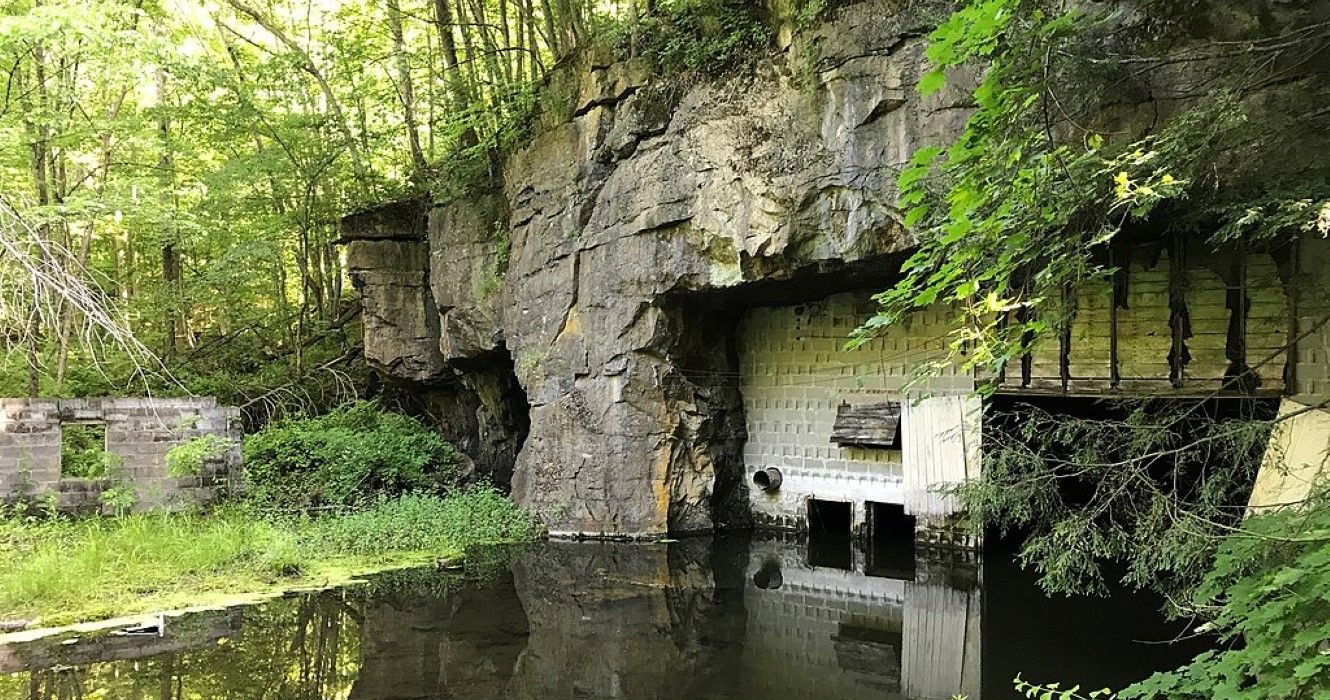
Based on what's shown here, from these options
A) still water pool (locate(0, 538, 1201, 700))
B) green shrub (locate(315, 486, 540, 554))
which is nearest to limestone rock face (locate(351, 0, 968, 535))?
green shrub (locate(315, 486, 540, 554))

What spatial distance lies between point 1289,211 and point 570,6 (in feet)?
35.5

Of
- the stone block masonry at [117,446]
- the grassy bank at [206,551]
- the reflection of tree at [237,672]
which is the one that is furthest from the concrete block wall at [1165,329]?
the stone block masonry at [117,446]

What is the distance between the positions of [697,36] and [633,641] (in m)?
7.89

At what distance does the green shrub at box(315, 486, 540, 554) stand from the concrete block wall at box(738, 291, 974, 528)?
3.89 meters

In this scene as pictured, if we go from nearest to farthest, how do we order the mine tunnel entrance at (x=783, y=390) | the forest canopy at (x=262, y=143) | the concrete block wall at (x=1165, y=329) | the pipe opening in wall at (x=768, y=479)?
the concrete block wall at (x=1165, y=329) → the mine tunnel entrance at (x=783, y=390) → the forest canopy at (x=262, y=143) → the pipe opening in wall at (x=768, y=479)

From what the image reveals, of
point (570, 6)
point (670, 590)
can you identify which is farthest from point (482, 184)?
point (670, 590)

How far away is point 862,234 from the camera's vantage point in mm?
10070

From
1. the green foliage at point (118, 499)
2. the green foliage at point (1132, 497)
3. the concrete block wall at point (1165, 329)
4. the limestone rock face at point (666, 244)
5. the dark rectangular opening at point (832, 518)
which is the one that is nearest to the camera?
the green foliage at point (1132, 497)

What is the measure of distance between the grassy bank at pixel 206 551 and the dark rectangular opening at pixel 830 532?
13.8 feet

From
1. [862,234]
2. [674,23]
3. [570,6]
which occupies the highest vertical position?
[570,6]

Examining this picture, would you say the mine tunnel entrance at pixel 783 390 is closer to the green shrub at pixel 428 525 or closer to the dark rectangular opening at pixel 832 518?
the dark rectangular opening at pixel 832 518

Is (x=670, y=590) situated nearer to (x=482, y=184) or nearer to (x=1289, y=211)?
(x=1289, y=211)

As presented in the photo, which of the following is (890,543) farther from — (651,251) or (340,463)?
(340,463)

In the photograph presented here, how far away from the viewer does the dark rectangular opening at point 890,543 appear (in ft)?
35.4
